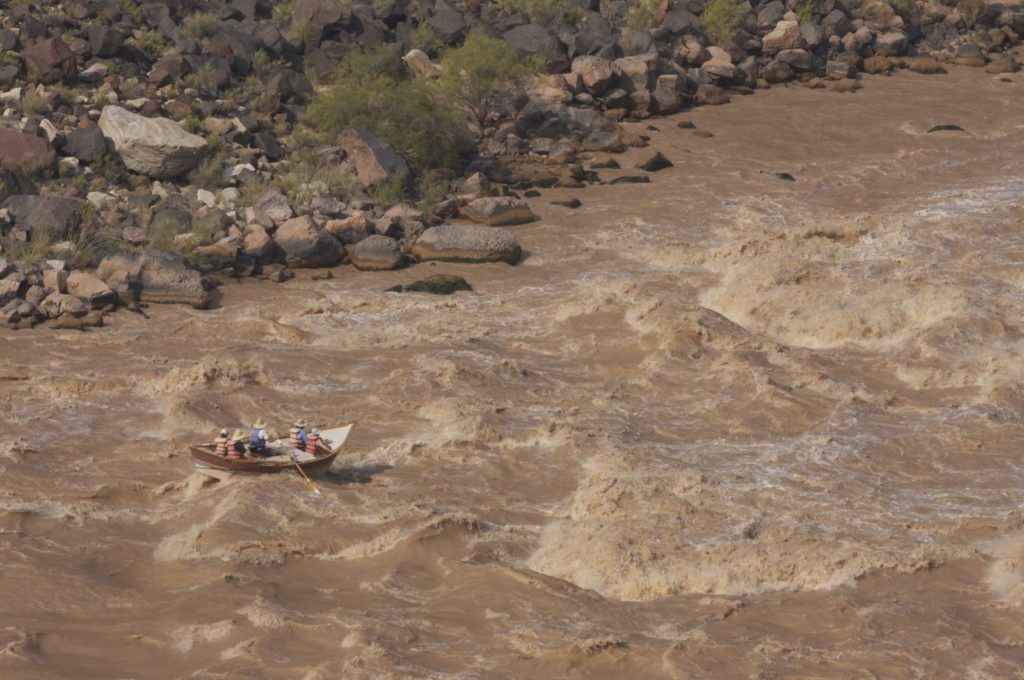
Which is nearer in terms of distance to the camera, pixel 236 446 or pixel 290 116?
pixel 236 446

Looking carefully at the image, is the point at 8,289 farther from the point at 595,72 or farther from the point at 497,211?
the point at 595,72

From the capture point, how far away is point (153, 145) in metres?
25.7

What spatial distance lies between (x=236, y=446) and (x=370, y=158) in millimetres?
11978

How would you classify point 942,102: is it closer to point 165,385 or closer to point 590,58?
point 590,58

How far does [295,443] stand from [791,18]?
26.7 metres

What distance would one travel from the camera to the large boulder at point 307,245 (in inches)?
928

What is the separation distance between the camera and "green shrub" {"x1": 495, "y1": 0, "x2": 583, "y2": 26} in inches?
1437

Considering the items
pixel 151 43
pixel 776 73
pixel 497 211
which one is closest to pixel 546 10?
pixel 776 73

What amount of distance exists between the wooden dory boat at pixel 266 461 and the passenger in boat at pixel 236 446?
0.18ft

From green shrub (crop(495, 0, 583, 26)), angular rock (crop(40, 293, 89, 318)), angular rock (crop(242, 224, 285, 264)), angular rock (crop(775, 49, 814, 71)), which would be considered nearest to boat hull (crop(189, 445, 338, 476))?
angular rock (crop(40, 293, 89, 318))

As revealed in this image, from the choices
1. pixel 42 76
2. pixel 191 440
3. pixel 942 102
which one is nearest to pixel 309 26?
pixel 42 76

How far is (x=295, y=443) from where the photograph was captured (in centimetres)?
1577

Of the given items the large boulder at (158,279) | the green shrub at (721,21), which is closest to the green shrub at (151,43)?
the large boulder at (158,279)

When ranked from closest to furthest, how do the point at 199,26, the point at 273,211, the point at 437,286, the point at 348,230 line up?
the point at 437,286 → the point at 348,230 → the point at 273,211 → the point at 199,26
